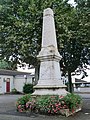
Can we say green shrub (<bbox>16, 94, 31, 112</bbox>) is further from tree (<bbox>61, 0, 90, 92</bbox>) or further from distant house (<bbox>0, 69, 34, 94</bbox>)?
distant house (<bbox>0, 69, 34, 94</bbox>)

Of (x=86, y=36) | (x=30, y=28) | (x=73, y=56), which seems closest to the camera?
(x=30, y=28)

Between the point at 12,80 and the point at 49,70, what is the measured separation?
28.3m

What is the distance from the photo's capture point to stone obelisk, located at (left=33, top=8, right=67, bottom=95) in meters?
10.4

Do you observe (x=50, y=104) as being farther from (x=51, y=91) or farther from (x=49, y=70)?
(x=49, y=70)

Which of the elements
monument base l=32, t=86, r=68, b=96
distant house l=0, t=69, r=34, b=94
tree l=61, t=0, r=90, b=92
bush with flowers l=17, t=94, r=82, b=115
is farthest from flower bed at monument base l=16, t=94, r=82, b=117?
distant house l=0, t=69, r=34, b=94

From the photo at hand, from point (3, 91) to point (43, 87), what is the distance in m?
25.8

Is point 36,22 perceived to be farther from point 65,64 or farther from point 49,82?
point 49,82

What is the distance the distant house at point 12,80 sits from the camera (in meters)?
35.5

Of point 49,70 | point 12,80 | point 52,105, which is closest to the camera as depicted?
point 52,105

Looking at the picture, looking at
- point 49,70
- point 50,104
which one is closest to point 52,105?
point 50,104

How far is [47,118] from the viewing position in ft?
28.1

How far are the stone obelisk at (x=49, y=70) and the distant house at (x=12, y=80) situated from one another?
82.3ft

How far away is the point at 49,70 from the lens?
10.6 meters

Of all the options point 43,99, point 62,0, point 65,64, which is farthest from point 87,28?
point 43,99
